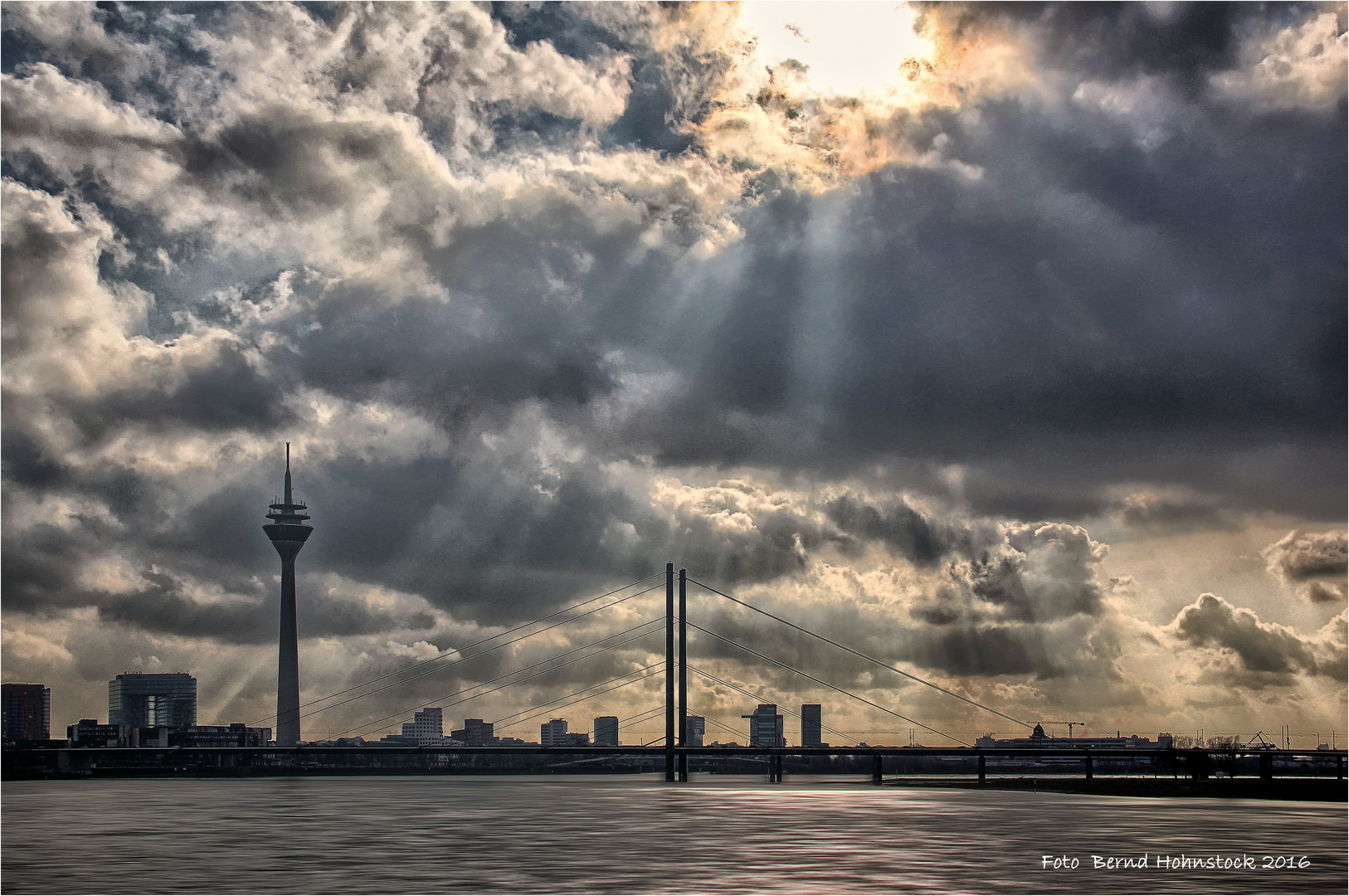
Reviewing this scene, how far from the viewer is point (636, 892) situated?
2498 centimetres

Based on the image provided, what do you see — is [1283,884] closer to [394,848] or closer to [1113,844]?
[1113,844]

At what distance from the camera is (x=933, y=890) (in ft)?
83.3

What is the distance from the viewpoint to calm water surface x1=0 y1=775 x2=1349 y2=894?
26797 mm

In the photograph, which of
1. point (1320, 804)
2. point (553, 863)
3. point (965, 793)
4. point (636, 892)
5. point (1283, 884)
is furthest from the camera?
point (965, 793)

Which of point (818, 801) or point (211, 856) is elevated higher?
point (211, 856)

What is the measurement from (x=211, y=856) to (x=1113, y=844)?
976 inches

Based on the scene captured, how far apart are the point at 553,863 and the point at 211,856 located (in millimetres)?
9421

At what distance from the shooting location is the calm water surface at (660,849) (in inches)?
1055

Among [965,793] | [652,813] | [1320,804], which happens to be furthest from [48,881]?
[965,793]

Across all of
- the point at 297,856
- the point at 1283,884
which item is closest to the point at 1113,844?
the point at 1283,884

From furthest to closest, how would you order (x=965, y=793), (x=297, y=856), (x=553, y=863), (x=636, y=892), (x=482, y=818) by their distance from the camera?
(x=965, y=793), (x=482, y=818), (x=297, y=856), (x=553, y=863), (x=636, y=892)

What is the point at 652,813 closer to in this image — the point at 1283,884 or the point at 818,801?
the point at 818,801

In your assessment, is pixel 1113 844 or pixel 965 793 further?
pixel 965 793

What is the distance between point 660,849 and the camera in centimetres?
3691
